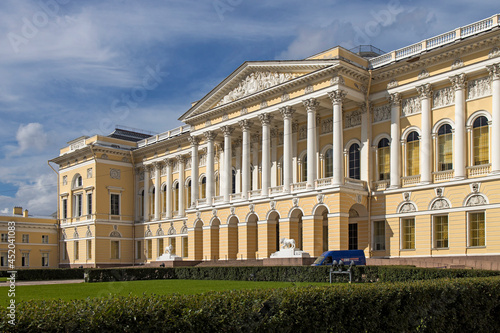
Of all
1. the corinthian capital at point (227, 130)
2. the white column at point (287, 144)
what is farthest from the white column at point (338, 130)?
the corinthian capital at point (227, 130)

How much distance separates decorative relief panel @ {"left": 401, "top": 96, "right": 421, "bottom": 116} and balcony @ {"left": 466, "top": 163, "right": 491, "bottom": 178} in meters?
5.46

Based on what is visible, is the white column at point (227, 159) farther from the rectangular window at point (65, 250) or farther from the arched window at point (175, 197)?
the rectangular window at point (65, 250)

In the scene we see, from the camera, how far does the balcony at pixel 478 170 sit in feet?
100

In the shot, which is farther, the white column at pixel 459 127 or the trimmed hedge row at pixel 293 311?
the white column at pixel 459 127

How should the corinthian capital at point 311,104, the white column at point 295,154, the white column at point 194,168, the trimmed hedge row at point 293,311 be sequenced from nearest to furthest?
the trimmed hedge row at point 293,311 → the corinthian capital at point 311,104 → the white column at point 295,154 → the white column at point 194,168

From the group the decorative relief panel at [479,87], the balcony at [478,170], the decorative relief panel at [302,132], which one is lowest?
the balcony at [478,170]

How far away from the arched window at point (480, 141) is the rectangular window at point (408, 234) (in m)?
5.69

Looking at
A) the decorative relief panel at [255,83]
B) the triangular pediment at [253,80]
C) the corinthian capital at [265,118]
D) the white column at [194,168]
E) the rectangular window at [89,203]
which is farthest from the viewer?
the rectangular window at [89,203]

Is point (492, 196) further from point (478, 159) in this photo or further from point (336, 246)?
point (336, 246)

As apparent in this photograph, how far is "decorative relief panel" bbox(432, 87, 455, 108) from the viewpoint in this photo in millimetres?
32906

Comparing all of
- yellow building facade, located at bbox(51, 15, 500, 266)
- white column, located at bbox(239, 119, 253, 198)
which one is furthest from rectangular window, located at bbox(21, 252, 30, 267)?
white column, located at bbox(239, 119, 253, 198)

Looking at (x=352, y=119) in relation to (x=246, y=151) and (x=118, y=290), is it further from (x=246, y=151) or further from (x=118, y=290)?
(x=118, y=290)

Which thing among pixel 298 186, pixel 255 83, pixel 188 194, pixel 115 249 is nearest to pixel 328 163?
pixel 298 186

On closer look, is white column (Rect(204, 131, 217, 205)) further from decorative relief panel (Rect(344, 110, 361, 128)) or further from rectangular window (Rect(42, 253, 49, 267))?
rectangular window (Rect(42, 253, 49, 267))
